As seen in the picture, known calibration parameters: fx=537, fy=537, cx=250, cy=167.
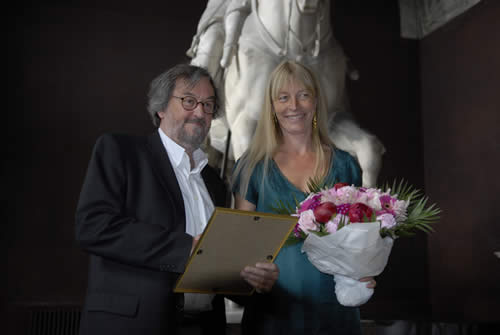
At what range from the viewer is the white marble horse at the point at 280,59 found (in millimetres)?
4109

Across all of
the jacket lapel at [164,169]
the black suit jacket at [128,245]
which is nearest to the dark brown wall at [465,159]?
the jacket lapel at [164,169]

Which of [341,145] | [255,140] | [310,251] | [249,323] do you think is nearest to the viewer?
[310,251]

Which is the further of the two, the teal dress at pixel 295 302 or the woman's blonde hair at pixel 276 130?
the woman's blonde hair at pixel 276 130

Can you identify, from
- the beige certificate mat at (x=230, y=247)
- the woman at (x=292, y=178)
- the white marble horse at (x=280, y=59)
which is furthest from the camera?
the white marble horse at (x=280, y=59)

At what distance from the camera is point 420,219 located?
1.64 meters

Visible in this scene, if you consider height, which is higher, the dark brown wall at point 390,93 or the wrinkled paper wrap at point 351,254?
the dark brown wall at point 390,93

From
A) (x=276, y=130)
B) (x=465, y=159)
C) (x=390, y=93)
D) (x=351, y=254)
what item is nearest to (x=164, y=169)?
(x=276, y=130)

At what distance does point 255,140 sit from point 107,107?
4.33 m

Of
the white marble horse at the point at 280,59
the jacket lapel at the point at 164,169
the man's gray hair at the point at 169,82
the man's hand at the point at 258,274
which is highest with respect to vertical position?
the white marble horse at the point at 280,59

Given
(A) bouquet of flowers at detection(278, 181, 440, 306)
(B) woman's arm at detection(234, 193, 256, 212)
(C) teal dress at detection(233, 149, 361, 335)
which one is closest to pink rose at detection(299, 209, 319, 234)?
(A) bouquet of flowers at detection(278, 181, 440, 306)

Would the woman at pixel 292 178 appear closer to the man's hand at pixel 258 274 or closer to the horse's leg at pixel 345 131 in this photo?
the man's hand at pixel 258 274

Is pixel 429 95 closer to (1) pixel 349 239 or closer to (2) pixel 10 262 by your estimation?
(2) pixel 10 262

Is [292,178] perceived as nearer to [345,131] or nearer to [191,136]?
[191,136]

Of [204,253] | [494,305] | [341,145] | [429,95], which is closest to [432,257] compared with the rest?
[494,305]
